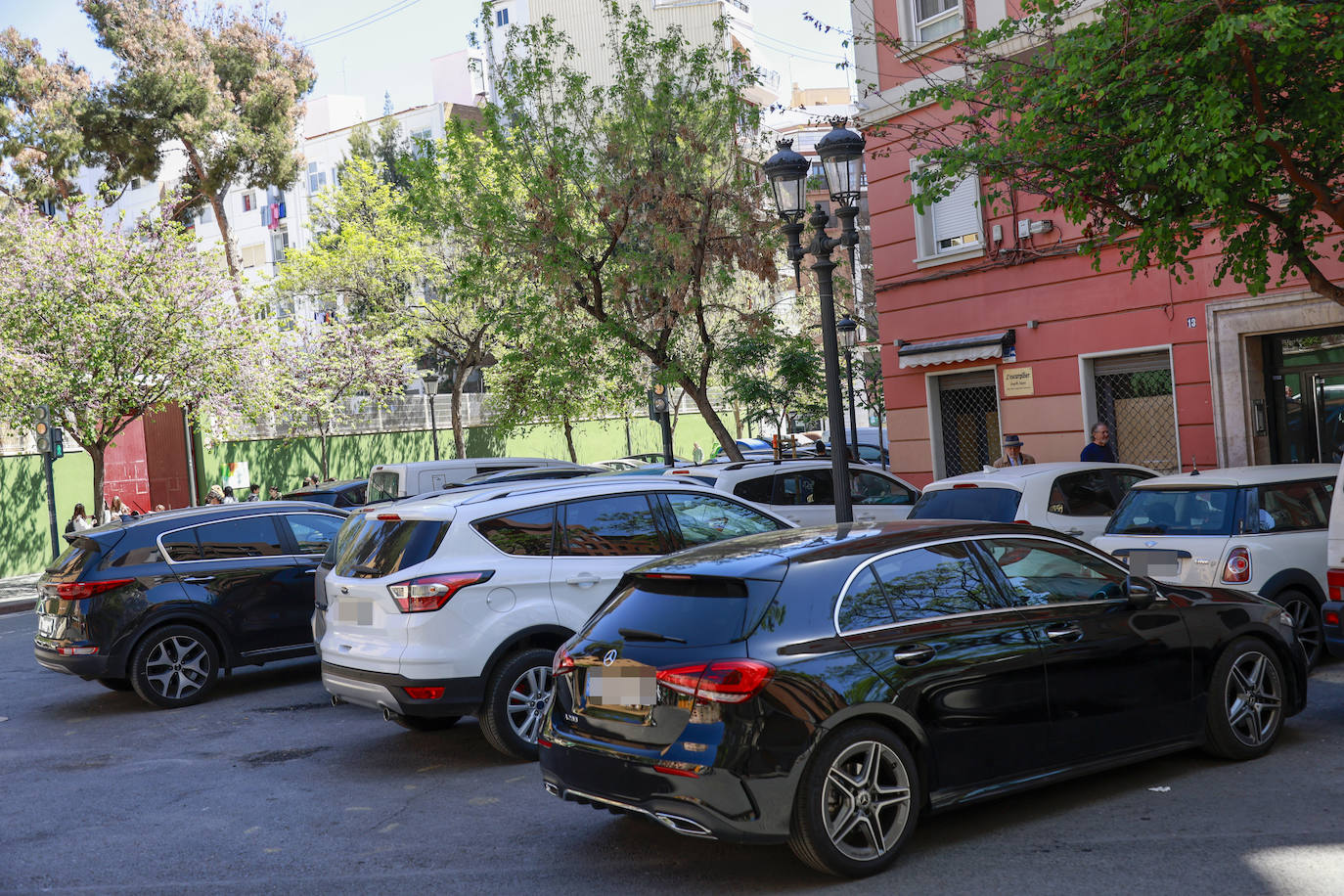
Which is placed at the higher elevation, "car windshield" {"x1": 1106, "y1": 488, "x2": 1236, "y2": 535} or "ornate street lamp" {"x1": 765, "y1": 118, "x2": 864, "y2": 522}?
"ornate street lamp" {"x1": 765, "y1": 118, "x2": 864, "y2": 522}

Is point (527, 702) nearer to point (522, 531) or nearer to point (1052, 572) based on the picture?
point (522, 531)

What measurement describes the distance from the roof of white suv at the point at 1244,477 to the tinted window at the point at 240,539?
739 centimetres

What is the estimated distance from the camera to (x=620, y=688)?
531 cm

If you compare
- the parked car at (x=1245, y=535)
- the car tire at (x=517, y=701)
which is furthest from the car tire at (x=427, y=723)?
the parked car at (x=1245, y=535)

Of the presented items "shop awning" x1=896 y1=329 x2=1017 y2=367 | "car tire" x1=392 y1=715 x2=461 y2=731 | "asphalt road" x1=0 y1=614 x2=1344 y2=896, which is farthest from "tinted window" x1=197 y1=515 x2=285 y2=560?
"shop awning" x1=896 y1=329 x2=1017 y2=367

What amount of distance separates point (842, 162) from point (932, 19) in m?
7.13

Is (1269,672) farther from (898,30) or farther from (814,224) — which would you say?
(898,30)

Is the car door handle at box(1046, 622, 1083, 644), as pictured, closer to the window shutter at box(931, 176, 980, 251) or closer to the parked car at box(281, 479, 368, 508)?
the window shutter at box(931, 176, 980, 251)

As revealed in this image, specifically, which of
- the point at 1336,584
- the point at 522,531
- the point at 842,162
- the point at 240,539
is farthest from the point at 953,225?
the point at 522,531

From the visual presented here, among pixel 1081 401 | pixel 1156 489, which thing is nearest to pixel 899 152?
pixel 1081 401

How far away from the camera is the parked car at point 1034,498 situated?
1053cm

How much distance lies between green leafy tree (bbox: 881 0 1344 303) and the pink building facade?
6.09 ft

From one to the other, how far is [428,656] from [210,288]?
2033cm

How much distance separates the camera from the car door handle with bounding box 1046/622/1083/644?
18.8 feet
